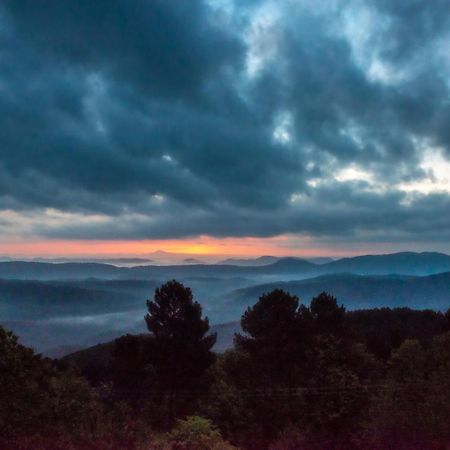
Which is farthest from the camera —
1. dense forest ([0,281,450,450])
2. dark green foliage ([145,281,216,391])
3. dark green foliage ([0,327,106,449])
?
dark green foliage ([145,281,216,391])

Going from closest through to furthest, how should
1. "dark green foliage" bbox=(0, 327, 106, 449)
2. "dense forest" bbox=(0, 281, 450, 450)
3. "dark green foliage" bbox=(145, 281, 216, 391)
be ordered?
1. "dark green foliage" bbox=(0, 327, 106, 449)
2. "dense forest" bbox=(0, 281, 450, 450)
3. "dark green foliage" bbox=(145, 281, 216, 391)

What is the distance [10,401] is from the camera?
2041 cm

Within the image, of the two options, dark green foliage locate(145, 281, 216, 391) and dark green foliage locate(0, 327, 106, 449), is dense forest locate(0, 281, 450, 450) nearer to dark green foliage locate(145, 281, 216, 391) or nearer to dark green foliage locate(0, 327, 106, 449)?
Answer: dark green foliage locate(145, 281, 216, 391)

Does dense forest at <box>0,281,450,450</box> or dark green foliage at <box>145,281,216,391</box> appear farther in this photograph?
dark green foliage at <box>145,281,216,391</box>

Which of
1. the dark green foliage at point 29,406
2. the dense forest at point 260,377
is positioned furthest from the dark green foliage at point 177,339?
the dark green foliage at point 29,406

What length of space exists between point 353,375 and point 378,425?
9.20 meters

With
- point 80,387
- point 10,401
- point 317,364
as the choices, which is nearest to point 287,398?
point 317,364

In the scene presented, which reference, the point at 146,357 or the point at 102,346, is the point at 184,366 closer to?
the point at 146,357

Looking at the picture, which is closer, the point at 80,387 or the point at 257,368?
the point at 80,387

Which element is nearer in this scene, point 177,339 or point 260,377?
point 177,339

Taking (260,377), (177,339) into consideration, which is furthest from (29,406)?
(260,377)

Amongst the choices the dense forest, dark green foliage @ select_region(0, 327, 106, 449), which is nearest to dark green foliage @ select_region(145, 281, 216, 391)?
the dense forest

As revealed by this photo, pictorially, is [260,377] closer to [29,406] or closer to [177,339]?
[177,339]

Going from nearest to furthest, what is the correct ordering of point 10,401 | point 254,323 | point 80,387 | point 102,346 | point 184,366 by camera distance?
point 10,401 < point 80,387 < point 184,366 < point 254,323 < point 102,346
